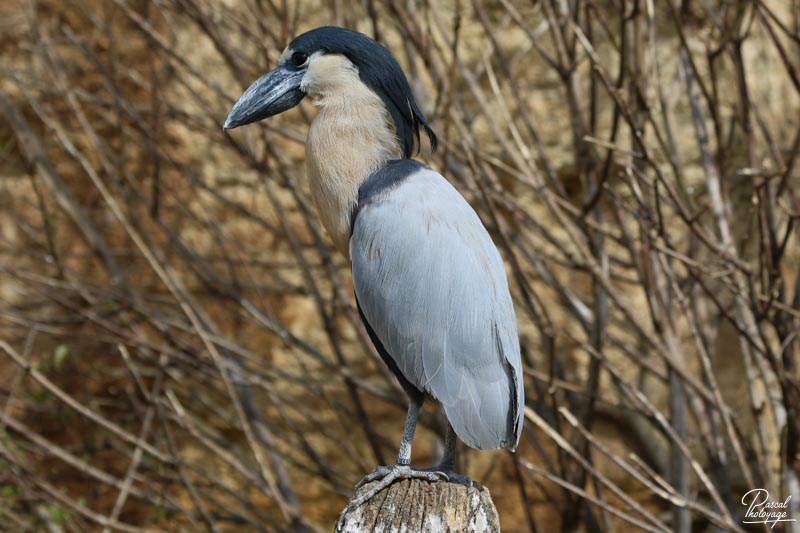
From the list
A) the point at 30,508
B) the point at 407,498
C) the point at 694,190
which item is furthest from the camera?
the point at 694,190

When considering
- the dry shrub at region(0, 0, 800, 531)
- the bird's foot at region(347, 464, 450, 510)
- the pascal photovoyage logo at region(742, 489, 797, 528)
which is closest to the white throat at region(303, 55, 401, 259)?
the bird's foot at region(347, 464, 450, 510)

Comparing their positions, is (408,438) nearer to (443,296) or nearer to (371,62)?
(443,296)

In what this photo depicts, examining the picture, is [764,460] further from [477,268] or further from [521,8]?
[521,8]

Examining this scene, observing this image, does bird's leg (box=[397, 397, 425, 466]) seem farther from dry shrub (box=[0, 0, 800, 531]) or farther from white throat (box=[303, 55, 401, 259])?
dry shrub (box=[0, 0, 800, 531])

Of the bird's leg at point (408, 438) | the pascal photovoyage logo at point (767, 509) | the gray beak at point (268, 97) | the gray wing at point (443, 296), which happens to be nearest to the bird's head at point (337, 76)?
the gray beak at point (268, 97)

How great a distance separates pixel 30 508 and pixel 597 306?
230cm

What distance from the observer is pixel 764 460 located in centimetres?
259

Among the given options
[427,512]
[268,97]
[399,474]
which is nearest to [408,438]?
[399,474]

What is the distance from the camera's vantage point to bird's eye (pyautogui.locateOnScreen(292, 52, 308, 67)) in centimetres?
199

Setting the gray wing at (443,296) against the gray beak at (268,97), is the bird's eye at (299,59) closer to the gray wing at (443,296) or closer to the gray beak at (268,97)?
the gray beak at (268,97)

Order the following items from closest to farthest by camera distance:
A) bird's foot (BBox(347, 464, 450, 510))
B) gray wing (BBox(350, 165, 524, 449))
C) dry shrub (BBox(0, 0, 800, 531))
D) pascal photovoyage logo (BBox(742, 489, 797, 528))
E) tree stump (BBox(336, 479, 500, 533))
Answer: tree stump (BBox(336, 479, 500, 533))
bird's foot (BBox(347, 464, 450, 510))
gray wing (BBox(350, 165, 524, 449))
pascal photovoyage logo (BBox(742, 489, 797, 528))
dry shrub (BBox(0, 0, 800, 531))

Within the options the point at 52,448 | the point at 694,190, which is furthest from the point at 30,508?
the point at 694,190

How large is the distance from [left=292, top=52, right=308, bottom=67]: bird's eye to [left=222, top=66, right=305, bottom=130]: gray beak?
19mm

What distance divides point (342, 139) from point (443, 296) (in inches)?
16.2
